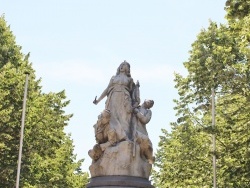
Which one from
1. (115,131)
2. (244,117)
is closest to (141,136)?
(115,131)

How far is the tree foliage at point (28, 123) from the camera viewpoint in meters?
29.7

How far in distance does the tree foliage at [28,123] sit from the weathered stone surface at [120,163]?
1324 centimetres

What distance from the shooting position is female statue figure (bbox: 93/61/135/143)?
16.1 metres

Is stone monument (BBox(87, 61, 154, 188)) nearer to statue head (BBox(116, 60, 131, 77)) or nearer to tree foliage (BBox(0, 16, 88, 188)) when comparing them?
statue head (BBox(116, 60, 131, 77))

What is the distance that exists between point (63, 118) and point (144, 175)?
2003cm

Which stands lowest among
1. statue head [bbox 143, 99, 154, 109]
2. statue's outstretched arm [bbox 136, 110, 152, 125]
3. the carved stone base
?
the carved stone base

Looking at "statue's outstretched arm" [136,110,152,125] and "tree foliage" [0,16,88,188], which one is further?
"tree foliage" [0,16,88,188]

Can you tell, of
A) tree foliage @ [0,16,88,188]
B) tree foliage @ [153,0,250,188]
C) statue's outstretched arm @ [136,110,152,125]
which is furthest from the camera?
tree foliage @ [0,16,88,188]

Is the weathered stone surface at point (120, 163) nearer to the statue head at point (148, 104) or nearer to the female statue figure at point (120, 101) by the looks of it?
the female statue figure at point (120, 101)

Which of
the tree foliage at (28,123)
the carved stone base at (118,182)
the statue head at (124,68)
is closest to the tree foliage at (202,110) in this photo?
the tree foliage at (28,123)

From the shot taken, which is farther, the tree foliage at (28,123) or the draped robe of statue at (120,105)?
the tree foliage at (28,123)

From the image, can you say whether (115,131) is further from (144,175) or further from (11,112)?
(11,112)

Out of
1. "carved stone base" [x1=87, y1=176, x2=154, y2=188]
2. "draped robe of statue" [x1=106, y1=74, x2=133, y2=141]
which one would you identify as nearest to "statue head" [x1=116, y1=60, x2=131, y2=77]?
"draped robe of statue" [x1=106, y1=74, x2=133, y2=141]

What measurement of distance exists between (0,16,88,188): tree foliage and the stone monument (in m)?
12.6
